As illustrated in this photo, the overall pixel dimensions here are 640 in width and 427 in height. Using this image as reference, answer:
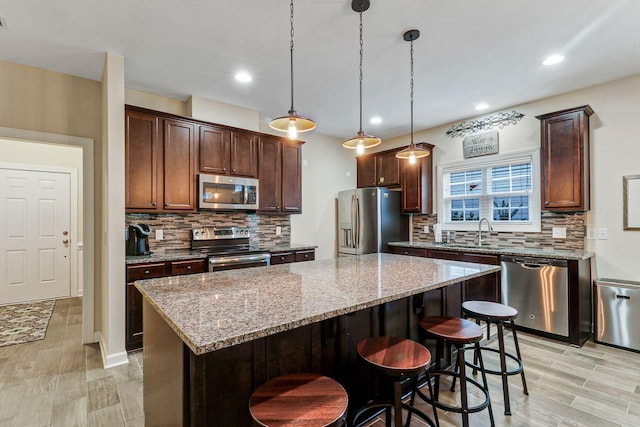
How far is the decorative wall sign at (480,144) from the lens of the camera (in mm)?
4215

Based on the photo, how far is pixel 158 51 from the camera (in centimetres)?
277

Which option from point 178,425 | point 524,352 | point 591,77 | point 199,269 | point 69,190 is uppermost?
point 591,77

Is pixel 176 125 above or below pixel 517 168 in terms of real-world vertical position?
above

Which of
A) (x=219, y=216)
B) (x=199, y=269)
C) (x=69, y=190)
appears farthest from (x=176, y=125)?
(x=69, y=190)

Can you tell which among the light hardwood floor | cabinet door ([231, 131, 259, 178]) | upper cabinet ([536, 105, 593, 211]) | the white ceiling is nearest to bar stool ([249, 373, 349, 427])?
the light hardwood floor

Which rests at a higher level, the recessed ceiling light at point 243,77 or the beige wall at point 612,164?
the recessed ceiling light at point 243,77

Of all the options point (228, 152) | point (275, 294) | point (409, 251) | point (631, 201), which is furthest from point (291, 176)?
point (631, 201)

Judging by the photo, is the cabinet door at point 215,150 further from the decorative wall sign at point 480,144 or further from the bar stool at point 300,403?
the decorative wall sign at point 480,144

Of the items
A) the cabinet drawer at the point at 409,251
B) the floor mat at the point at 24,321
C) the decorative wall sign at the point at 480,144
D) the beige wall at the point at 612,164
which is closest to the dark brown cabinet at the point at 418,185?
the decorative wall sign at the point at 480,144

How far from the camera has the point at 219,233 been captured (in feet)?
12.9

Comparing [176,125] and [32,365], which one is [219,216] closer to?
[176,125]

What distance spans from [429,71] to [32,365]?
4.52 meters

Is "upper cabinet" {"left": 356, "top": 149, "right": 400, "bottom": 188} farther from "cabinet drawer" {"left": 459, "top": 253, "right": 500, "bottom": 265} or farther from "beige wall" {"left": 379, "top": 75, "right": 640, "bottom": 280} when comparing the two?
"beige wall" {"left": 379, "top": 75, "right": 640, "bottom": 280}

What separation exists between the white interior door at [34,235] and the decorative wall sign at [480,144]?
20.4 ft
